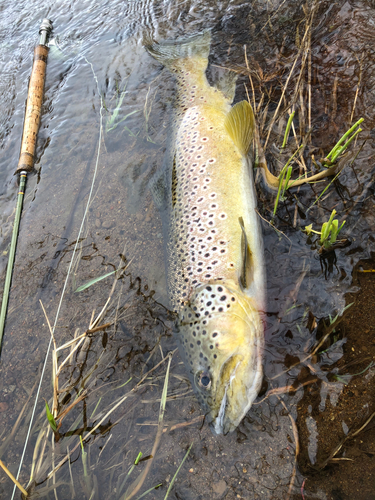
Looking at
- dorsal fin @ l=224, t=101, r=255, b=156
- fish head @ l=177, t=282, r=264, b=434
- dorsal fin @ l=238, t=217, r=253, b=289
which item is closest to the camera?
fish head @ l=177, t=282, r=264, b=434

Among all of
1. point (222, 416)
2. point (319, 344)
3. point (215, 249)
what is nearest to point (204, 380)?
point (222, 416)

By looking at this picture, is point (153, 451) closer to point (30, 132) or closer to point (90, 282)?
point (90, 282)

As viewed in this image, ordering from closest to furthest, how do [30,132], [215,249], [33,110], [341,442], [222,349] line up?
[341,442]
[222,349]
[215,249]
[30,132]
[33,110]

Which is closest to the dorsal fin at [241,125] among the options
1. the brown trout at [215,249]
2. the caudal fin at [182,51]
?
the brown trout at [215,249]

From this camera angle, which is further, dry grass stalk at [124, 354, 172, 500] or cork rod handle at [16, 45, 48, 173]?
cork rod handle at [16, 45, 48, 173]

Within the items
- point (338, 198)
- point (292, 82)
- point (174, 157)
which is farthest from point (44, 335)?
point (292, 82)

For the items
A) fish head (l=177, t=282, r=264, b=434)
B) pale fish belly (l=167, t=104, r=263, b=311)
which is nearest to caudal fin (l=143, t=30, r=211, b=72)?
pale fish belly (l=167, t=104, r=263, b=311)

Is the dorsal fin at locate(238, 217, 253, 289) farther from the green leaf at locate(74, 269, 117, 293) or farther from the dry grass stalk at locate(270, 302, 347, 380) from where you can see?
the green leaf at locate(74, 269, 117, 293)
